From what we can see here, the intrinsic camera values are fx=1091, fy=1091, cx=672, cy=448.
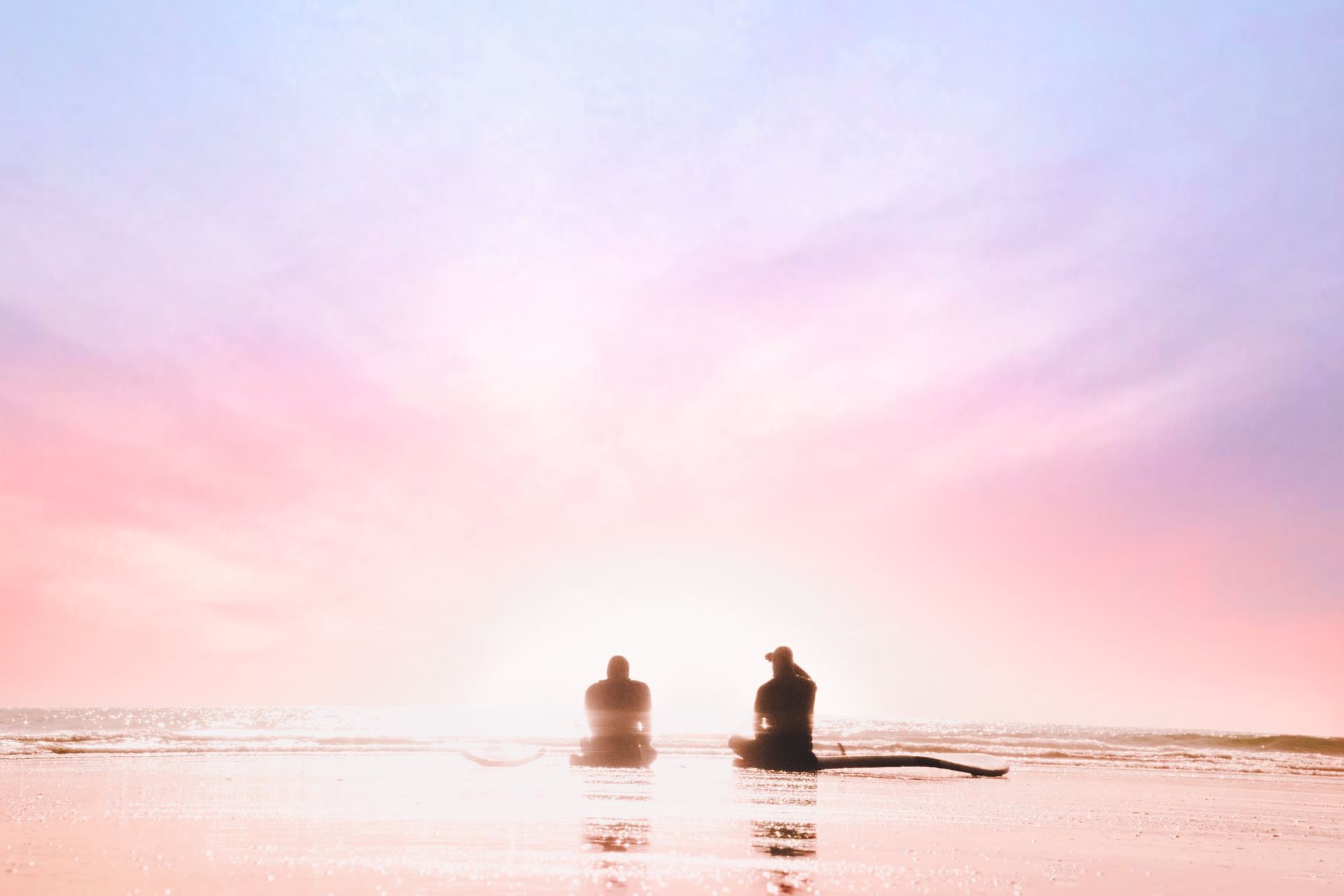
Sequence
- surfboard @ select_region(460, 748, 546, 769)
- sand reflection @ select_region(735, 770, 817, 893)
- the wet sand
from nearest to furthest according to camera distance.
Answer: the wet sand → sand reflection @ select_region(735, 770, 817, 893) → surfboard @ select_region(460, 748, 546, 769)

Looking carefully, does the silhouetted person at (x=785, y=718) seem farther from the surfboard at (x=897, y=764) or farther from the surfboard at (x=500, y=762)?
the surfboard at (x=500, y=762)

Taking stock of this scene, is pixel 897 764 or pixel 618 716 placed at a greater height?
pixel 618 716

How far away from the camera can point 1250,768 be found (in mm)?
28625

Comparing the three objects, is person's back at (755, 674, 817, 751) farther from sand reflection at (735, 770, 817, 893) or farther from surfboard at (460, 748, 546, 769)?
surfboard at (460, 748, 546, 769)

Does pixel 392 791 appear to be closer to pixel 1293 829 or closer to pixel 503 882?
pixel 503 882

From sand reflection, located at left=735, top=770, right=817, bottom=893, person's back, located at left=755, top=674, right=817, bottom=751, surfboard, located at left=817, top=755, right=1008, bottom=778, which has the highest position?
person's back, located at left=755, top=674, right=817, bottom=751

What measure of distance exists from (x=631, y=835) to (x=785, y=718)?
1083cm

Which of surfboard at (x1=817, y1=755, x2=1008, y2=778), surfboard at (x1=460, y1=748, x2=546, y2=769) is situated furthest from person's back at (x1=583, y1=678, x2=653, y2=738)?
surfboard at (x1=817, y1=755, x2=1008, y2=778)

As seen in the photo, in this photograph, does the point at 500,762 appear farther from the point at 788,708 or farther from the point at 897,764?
the point at 897,764

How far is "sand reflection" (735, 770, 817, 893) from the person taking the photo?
764cm

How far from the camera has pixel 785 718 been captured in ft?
67.1

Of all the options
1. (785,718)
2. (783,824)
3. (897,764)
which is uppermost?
(785,718)

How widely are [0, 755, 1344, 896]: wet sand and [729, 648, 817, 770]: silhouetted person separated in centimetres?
169

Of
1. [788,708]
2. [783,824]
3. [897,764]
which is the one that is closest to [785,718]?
[788,708]
